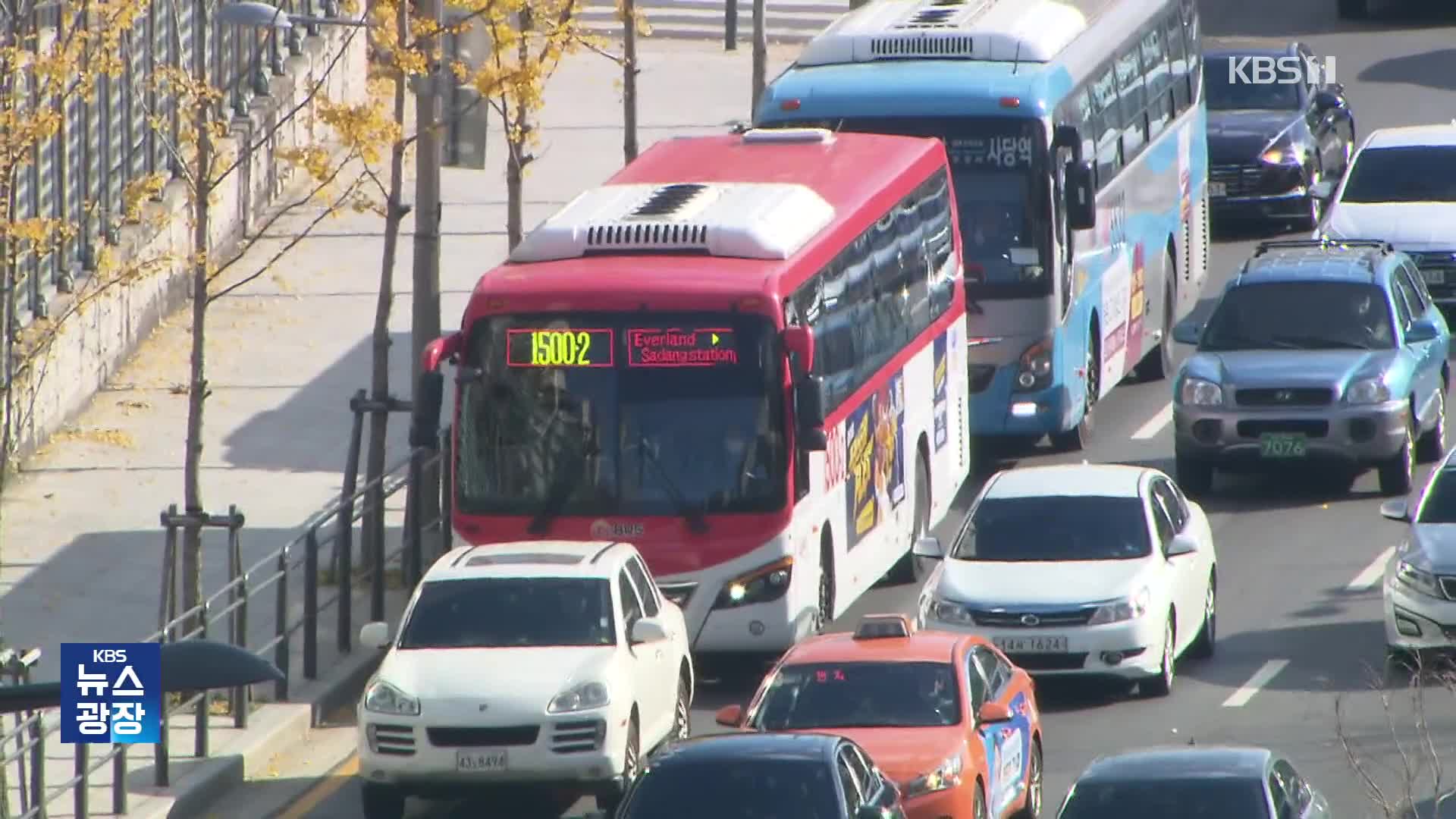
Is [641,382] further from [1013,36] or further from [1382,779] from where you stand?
[1013,36]

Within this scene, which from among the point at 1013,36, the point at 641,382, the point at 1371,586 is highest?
the point at 1013,36

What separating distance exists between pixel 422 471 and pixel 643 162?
2.90 m

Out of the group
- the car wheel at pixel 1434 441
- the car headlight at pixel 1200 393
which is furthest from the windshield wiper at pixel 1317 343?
the car wheel at pixel 1434 441

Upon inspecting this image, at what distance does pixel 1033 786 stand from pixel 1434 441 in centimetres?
1102

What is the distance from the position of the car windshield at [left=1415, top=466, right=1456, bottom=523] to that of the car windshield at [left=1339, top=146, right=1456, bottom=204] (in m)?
12.3

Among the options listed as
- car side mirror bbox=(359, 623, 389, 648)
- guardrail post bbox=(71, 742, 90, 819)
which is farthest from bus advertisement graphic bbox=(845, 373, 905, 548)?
guardrail post bbox=(71, 742, 90, 819)

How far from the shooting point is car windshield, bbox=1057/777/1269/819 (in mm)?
13664

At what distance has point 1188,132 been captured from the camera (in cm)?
3212

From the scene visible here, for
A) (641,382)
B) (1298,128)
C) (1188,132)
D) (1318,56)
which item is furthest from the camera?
(1318,56)

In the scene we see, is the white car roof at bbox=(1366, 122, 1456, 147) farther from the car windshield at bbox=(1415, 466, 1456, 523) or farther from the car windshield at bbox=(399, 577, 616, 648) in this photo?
the car windshield at bbox=(399, 577, 616, 648)

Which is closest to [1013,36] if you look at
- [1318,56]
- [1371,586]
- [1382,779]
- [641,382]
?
[1371,586]

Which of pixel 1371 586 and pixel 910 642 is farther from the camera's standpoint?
pixel 1371 586

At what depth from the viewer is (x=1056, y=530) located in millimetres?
20484

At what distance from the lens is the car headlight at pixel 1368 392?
2533cm
